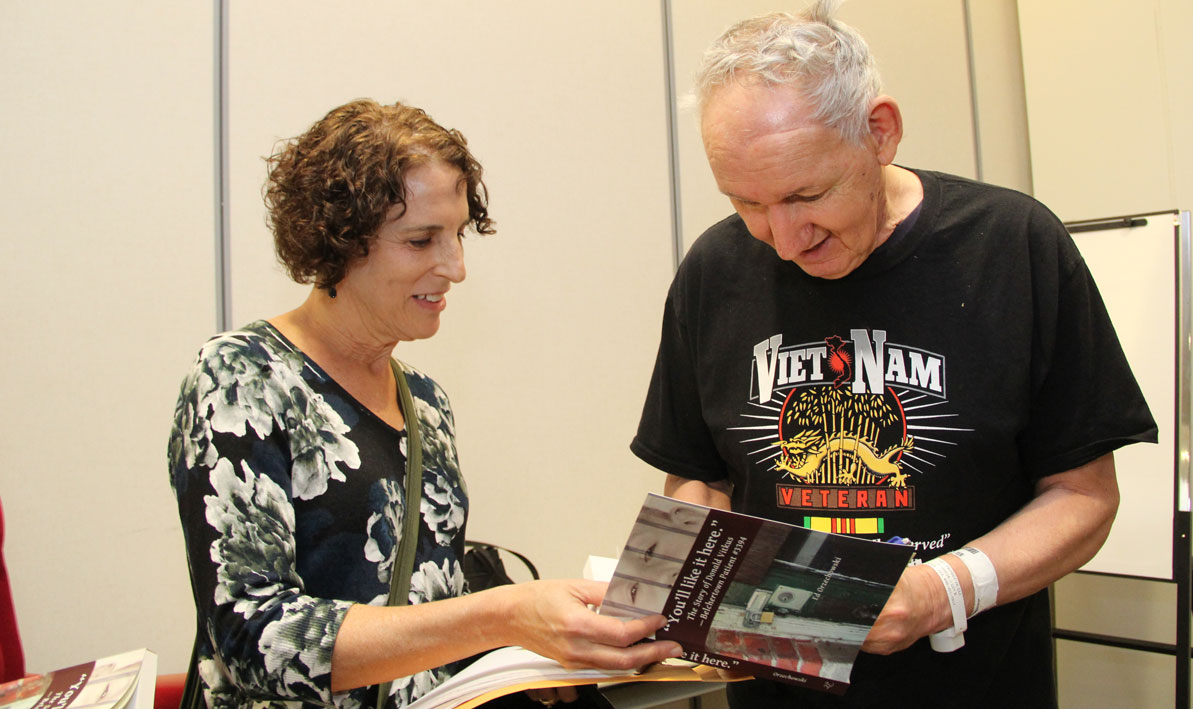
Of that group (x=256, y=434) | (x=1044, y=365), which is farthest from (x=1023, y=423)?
(x=256, y=434)

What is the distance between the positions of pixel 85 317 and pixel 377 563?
100 centimetres

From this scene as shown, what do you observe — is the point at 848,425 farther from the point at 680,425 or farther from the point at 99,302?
the point at 99,302

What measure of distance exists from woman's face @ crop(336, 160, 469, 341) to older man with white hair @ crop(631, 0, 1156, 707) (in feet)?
1.41

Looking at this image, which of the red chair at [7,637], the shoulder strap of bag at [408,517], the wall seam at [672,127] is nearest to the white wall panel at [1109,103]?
the wall seam at [672,127]

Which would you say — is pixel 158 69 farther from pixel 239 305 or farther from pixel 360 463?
pixel 360 463

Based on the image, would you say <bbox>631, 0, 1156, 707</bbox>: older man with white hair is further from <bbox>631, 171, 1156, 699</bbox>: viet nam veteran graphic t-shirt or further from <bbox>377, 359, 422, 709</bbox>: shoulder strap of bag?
<bbox>377, 359, 422, 709</bbox>: shoulder strap of bag

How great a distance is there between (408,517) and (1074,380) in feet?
2.98

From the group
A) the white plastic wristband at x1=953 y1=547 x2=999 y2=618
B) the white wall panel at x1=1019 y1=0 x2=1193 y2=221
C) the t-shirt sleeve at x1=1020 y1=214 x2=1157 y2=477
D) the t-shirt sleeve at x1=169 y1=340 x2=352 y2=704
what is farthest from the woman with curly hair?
the white wall panel at x1=1019 y1=0 x2=1193 y2=221

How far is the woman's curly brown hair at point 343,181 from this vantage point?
49.9 inches

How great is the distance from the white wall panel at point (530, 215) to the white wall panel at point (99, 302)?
0.13m

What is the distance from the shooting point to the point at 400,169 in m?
1.30

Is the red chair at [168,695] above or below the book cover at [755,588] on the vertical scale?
below

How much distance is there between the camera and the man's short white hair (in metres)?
1.08

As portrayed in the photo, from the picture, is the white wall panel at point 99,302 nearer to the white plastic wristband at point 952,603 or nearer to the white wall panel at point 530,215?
the white wall panel at point 530,215
